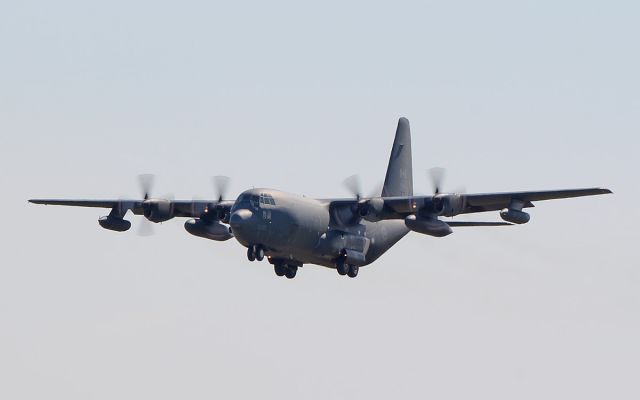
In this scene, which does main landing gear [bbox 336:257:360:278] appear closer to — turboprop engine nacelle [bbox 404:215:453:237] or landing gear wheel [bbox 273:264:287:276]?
landing gear wheel [bbox 273:264:287:276]

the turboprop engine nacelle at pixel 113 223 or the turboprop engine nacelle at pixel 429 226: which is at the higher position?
the turboprop engine nacelle at pixel 429 226

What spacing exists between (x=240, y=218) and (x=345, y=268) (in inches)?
213

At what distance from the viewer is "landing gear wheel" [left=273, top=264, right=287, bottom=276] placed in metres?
52.2

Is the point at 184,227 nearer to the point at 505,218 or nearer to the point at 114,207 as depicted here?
the point at 114,207

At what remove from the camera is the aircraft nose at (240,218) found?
1882 inches

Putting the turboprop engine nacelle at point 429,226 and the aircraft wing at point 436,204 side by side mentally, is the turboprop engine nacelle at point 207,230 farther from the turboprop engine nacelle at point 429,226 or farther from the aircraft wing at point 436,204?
the turboprop engine nacelle at point 429,226

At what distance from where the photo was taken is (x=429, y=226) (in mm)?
48688

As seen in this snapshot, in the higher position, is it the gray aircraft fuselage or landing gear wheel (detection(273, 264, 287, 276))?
the gray aircraft fuselage

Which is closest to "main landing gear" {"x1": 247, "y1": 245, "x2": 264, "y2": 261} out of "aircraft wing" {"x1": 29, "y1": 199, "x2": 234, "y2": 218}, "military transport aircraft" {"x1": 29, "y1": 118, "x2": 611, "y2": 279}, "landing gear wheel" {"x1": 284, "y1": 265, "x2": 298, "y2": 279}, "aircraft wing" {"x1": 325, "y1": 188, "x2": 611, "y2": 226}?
"military transport aircraft" {"x1": 29, "y1": 118, "x2": 611, "y2": 279}

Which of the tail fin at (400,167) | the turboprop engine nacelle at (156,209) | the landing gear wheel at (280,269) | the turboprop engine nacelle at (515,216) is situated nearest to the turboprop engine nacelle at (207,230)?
the turboprop engine nacelle at (156,209)

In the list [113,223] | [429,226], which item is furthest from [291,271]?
[113,223]

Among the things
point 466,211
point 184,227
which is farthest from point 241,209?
point 466,211

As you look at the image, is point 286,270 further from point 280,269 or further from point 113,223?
point 113,223

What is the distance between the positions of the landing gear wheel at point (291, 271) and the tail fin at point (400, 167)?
563cm
